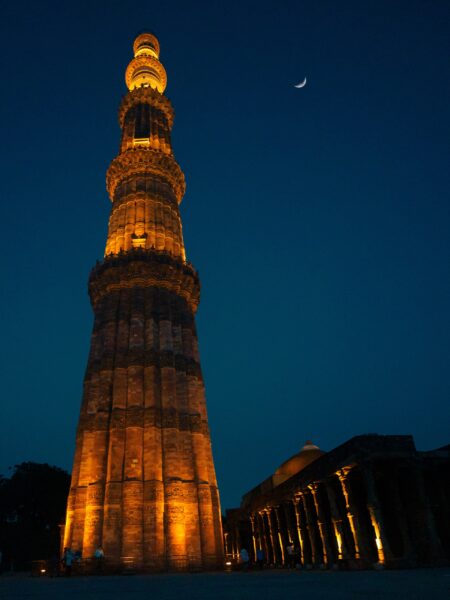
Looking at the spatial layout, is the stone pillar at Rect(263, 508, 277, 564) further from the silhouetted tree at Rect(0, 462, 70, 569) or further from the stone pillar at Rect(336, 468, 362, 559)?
the silhouetted tree at Rect(0, 462, 70, 569)

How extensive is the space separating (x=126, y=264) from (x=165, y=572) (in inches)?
652

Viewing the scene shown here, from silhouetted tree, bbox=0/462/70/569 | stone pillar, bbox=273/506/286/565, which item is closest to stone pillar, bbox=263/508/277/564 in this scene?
stone pillar, bbox=273/506/286/565

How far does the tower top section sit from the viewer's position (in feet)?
146

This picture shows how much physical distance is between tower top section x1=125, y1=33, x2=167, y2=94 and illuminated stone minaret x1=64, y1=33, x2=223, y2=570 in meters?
12.5

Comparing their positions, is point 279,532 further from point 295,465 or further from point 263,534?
point 295,465

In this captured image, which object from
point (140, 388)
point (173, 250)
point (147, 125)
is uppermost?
point (147, 125)

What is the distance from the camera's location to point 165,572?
68.3 ft

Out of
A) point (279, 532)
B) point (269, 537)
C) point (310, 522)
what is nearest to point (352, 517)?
point (310, 522)

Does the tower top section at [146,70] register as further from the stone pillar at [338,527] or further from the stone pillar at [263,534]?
the stone pillar at [338,527]

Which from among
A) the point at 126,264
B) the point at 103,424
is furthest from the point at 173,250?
the point at 103,424

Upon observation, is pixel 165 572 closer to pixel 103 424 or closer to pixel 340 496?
pixel 103 424

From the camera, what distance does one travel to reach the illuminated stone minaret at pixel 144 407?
21.9m

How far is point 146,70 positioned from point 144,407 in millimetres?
33199

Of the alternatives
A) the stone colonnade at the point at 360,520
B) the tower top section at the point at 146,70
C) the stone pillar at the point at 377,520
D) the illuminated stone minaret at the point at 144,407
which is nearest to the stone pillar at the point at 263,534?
the stone colonnade at the point at 360,520
